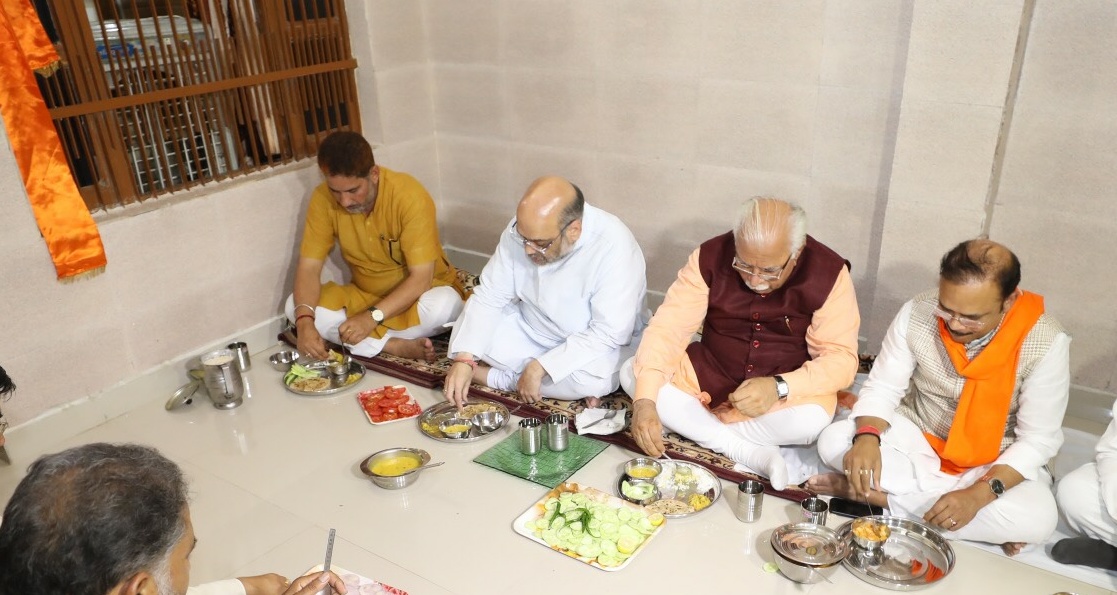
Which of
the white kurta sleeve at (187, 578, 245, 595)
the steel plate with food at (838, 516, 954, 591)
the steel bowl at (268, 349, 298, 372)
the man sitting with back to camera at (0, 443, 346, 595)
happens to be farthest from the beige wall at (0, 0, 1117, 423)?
the man sitting with back to camera at (0, 443, 346, 595)

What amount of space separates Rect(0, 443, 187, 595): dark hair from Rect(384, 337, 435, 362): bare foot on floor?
2674 mm

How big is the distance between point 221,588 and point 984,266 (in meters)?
2.33

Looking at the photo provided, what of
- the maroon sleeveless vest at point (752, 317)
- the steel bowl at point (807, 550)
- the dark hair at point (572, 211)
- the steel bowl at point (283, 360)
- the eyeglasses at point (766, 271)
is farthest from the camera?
the steel bowl at point (283, 360)

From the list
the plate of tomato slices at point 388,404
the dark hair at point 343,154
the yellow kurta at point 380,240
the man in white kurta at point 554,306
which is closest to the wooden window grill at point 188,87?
the yellow kurta at point 380,240

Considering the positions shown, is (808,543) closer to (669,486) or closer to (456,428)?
(669,486)

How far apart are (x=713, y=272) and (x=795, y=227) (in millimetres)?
404

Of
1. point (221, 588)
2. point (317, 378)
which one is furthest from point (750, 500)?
point (317, 378)

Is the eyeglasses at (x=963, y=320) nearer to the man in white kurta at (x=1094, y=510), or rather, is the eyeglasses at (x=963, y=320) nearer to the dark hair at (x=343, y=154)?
the man in white kurta at (x=1094, y=510)

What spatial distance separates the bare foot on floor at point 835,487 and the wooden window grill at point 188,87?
123 inches

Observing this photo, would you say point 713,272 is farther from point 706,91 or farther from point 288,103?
point 288,103

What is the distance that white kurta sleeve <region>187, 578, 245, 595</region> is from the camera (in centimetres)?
212

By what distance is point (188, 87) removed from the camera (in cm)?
413

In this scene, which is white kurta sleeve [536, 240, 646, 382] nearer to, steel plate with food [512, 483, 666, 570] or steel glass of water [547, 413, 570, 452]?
steel glass of water [547, 413, 570, 452]

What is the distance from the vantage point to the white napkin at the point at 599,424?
3587mm
